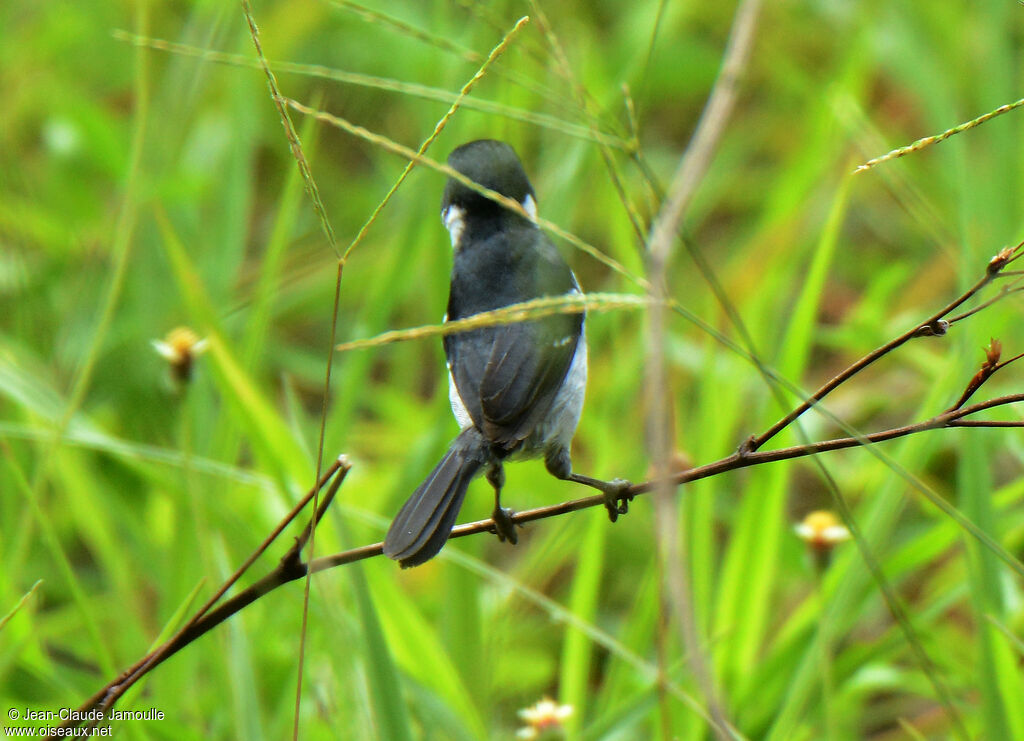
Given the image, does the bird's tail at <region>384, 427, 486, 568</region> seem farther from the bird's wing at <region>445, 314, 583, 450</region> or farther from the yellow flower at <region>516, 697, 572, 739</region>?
the yellow flower at <region>516, 697, 572, 739</region>

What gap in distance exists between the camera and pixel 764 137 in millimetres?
5000

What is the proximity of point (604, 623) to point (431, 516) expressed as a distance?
1680mm

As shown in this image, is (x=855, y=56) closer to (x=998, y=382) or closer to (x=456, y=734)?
(x=998, y=382)

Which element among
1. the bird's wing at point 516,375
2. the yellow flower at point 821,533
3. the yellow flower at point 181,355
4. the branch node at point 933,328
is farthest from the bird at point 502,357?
the branch node at point 933,328

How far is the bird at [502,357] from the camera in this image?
197cm

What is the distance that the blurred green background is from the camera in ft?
6.72

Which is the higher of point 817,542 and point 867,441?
point 867,441

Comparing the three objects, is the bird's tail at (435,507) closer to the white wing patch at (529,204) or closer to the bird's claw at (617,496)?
the bird's claw at (617,496)

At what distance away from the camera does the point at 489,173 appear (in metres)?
2.23

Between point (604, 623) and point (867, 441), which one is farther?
point (604, 623)

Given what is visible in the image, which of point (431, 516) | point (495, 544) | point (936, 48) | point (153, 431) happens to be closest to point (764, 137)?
point (936, 48)

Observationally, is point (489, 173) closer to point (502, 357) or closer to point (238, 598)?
point (502, 357)

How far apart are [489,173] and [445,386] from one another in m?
0.62

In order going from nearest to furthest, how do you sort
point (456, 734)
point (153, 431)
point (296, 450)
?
point (456, 734) < point (296, 450) < point (153, 431)
